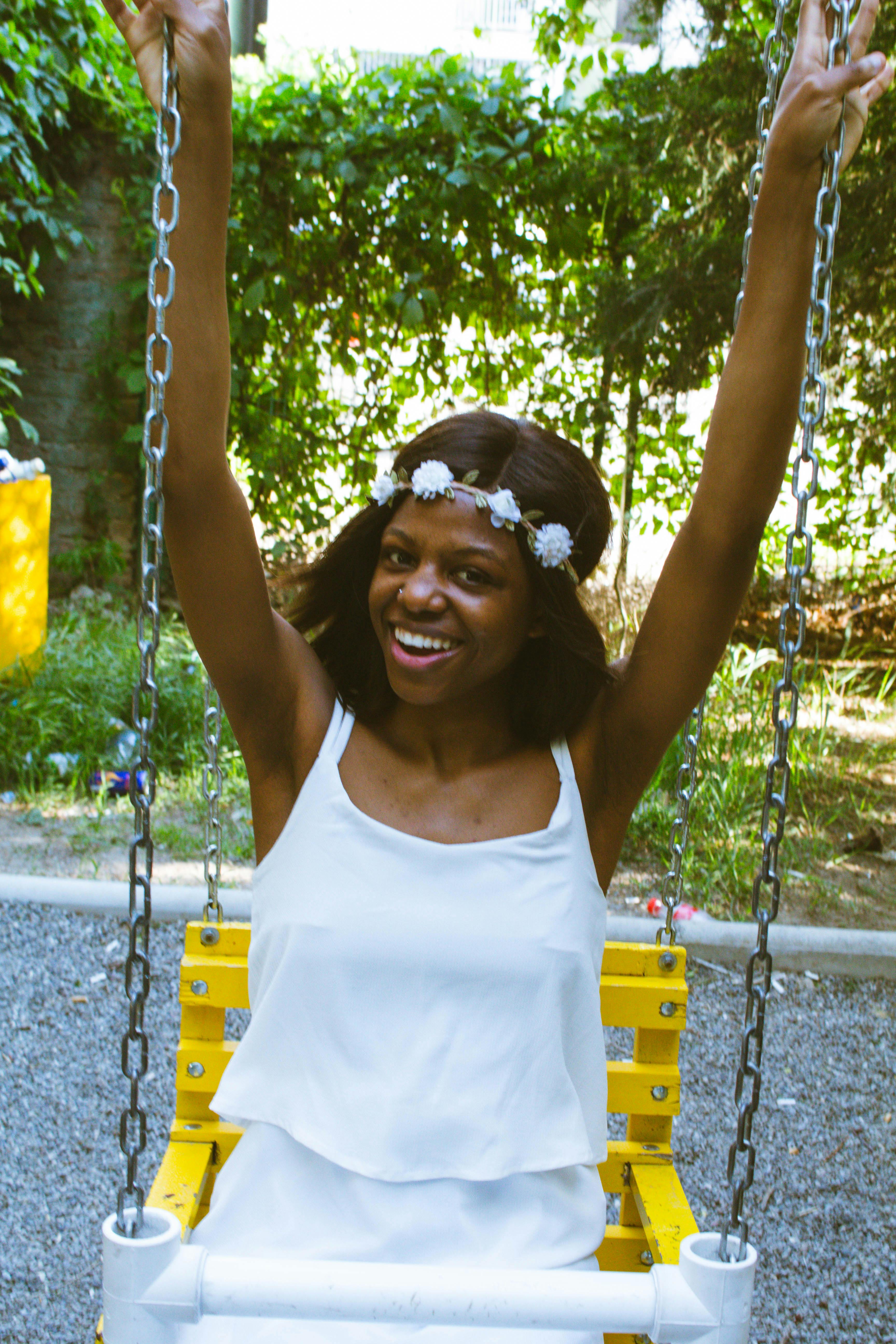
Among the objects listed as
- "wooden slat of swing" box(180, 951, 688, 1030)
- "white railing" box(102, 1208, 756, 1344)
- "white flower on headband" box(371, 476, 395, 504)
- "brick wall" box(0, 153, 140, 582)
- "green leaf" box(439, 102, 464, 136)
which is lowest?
"white railing" box(102, 1208, 756, 1344)

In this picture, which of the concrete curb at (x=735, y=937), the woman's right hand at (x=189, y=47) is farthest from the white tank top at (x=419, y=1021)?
the concrete curb at (x=735, y=937)

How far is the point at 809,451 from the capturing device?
1.32 meters

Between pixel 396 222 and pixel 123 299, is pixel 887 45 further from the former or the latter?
pixel 123 299

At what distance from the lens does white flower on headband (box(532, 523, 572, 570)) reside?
1683 mm

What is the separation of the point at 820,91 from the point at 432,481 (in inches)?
27.0

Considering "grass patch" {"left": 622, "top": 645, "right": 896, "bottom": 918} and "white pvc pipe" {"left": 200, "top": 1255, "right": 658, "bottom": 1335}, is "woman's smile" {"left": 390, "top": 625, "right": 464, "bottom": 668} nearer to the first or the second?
"white pvc pipe" {"left": 200, "top": 1255, "right": 658, "bottom": 1335}

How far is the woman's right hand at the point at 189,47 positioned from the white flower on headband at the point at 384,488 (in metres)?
0.53

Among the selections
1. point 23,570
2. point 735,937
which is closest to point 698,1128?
point 735,937

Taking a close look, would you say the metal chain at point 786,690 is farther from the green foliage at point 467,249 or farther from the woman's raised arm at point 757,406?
the green foliage at point 467,249

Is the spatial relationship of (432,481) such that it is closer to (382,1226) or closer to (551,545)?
(551,545)

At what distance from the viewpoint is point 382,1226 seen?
144cm

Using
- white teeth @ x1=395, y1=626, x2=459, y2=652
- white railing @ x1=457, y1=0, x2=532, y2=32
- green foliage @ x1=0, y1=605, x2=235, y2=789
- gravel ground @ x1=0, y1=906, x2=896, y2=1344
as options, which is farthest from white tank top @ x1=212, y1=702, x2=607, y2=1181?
white railing @ x1=457, y1=0, x2=532, y2=32

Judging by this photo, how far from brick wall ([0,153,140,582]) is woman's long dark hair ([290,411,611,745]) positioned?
5053 millimetres

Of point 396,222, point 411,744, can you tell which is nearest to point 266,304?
point 396,222
